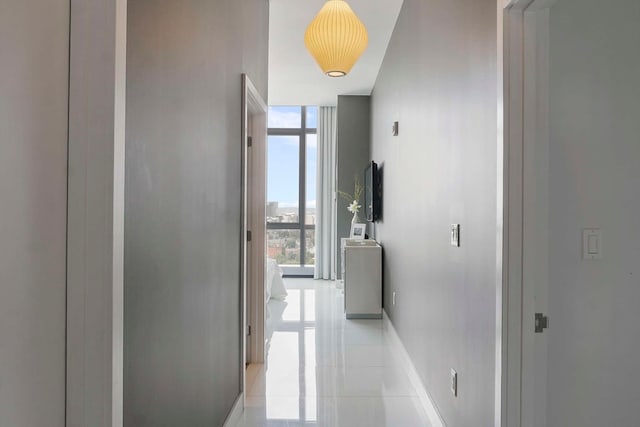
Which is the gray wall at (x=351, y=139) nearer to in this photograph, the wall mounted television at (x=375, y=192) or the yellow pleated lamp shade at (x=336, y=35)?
the wall mounted television at (x=375, y=192)

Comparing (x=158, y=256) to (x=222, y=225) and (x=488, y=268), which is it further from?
(x=488, y=268)

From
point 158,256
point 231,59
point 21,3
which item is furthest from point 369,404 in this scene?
point 21,3

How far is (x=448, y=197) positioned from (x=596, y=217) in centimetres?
79

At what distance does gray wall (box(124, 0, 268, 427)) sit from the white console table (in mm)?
2432

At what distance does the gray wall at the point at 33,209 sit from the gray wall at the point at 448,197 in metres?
1.37

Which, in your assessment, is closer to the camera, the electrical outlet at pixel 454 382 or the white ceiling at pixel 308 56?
the electrical outlet at pixel 454 382

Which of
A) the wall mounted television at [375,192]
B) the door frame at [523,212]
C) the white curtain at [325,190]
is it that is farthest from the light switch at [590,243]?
the white curtain at [325,190]

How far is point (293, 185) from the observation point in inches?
292

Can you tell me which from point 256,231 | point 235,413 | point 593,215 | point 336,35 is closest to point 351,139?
point 256,231

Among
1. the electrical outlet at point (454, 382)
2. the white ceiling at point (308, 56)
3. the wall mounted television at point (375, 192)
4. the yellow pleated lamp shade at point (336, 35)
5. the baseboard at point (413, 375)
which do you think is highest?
the white ceiling at point (308, 56)

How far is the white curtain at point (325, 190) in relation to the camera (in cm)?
716

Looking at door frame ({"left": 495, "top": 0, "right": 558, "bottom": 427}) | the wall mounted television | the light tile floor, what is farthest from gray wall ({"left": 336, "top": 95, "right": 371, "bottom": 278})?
door frame ({"left": 495, "top": 0, "right": 558, "bottom": 427})

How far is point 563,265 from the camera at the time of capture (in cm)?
149

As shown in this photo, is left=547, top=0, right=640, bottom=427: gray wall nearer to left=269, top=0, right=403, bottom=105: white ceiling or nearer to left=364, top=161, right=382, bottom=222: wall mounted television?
left=269, top=0, right=403, bottom=105: white ceiling
